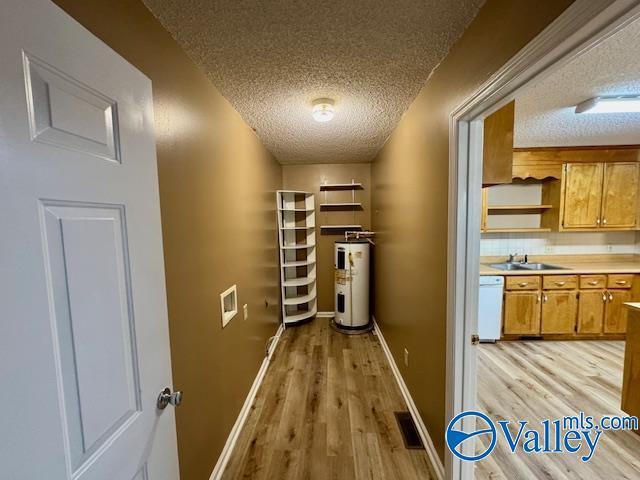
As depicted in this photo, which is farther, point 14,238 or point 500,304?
point 500,304

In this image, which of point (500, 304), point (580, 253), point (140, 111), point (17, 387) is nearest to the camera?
point (17, 387)

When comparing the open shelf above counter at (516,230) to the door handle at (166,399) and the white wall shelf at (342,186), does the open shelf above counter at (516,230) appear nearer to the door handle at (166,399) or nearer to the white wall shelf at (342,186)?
the white wall shelf at (342,186)

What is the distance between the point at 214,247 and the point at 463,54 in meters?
1.63

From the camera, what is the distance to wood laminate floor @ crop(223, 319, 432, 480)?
1.59 meters

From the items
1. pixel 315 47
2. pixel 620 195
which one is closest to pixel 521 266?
pixel 620 195

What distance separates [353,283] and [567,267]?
8.98 ft

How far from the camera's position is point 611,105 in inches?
80.4

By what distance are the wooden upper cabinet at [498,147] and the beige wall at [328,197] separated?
2.55m

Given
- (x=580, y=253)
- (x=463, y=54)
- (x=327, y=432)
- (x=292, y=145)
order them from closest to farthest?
(x=463, y=54), (x=327, y=432), (x=292, y=145), (x=580, y=253)

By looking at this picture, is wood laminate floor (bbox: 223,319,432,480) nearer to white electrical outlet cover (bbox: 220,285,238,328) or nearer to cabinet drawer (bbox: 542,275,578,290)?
white electrical outlet cover (bbox: 220,285,238,328)

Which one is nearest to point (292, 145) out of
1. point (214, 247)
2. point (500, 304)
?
point (214, 247)

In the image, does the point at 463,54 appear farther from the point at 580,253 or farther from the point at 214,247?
the point at 580,253

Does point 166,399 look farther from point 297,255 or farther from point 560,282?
point 560,282

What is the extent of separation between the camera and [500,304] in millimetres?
3213
